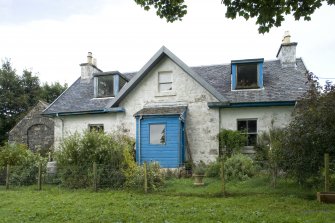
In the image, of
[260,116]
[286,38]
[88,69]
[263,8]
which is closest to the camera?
[263,8]

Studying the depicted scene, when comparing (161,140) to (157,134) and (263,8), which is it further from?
(263,8)

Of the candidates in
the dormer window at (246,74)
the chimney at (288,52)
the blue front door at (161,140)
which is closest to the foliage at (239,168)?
the blue front door at (161,140)

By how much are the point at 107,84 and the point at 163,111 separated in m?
5.56

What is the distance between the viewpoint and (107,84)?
21.1 m

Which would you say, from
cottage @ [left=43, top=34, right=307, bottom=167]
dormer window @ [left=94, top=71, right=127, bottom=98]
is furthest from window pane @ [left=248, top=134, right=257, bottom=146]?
dormer window @ [left=94, top=71, right=127, bottom=98]

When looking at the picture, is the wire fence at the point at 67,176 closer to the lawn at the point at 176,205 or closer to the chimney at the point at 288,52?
the lawn at the point at 176,205

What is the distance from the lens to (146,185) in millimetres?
12148

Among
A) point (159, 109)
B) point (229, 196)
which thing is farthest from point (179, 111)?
point (229, 196)

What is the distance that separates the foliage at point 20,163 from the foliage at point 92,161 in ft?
5.26

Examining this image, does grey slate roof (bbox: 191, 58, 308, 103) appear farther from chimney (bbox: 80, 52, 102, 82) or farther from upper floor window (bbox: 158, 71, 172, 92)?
chimney (bbox: 80, 52, 102, 82)

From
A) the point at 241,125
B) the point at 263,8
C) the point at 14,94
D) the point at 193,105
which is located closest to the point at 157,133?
Result: the point at 193,105

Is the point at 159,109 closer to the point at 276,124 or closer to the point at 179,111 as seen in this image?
the point at 179,111

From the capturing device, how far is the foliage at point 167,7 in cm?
834

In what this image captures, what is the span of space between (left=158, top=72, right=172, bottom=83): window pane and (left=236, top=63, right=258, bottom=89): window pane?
3826 mm
